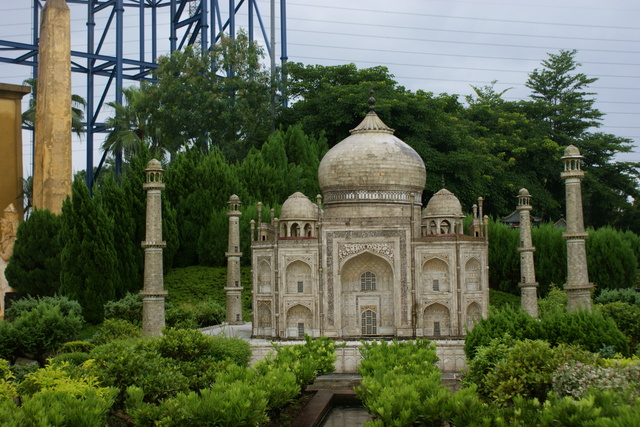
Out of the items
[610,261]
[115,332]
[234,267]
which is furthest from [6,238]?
[610,261]

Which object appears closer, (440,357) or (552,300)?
(440,357)

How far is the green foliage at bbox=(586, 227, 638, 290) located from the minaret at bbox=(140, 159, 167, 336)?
57.0ft

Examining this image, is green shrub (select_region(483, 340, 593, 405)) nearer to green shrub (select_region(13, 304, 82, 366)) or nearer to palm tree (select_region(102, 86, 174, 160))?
green shrub (select_region(13, 304, 82, 366))

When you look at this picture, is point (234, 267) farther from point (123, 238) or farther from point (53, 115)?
point (53, 115)

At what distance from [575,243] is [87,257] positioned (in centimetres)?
1608

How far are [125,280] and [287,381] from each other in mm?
16139

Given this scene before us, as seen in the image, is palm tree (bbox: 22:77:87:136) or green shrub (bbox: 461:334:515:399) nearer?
green shrub (bbox: 461:334:515:399)

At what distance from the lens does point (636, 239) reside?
3341 centimetres

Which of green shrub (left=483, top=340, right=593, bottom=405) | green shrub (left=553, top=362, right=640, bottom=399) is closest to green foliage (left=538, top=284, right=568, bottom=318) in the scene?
green shrub (left=483, top=340, right=593, bottom=405)

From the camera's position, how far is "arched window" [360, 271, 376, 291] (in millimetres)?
24031

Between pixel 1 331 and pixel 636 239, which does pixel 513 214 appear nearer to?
pixel 636 239

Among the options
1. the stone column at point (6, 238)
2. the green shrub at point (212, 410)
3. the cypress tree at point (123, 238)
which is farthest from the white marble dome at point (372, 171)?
the green shrub at point (212, 410)

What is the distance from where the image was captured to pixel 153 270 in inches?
869

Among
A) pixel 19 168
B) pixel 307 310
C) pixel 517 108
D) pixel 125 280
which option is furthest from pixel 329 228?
pixel 517 108
